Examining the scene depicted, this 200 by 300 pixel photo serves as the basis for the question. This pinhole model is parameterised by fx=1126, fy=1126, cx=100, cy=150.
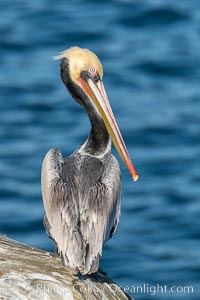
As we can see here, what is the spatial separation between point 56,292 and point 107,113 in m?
2.32

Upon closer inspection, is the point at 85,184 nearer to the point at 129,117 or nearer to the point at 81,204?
the point at 81,204

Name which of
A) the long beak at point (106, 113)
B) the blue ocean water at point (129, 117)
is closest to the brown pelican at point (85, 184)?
the long beak at point (106, 113)

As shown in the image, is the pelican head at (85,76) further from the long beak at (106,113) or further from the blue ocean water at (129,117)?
the blue ocean water at (129,117)

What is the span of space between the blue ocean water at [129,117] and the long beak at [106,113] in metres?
6.08

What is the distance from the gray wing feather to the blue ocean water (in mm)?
6576

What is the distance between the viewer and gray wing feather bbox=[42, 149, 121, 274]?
9648mm

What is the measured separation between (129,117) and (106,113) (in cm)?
964

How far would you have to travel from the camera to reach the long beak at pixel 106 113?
1088 cm

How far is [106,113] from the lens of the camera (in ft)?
36.1

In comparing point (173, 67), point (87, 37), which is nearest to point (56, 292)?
point (173, 67)

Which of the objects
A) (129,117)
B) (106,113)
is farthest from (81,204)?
(129,117)

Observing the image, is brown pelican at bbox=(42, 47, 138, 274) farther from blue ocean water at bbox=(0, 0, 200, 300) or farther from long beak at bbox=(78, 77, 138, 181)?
blue ocean water at bbox=(0, 0, 200, 300)

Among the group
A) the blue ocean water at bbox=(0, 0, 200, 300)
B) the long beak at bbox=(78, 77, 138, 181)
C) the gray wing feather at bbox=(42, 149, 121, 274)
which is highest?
the blue ocean water at bbox=(0, 0, 200, 300)

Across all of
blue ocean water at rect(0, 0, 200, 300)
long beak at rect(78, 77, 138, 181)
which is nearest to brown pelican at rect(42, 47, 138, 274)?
long beak at rect(78, 77, 138, 181)
